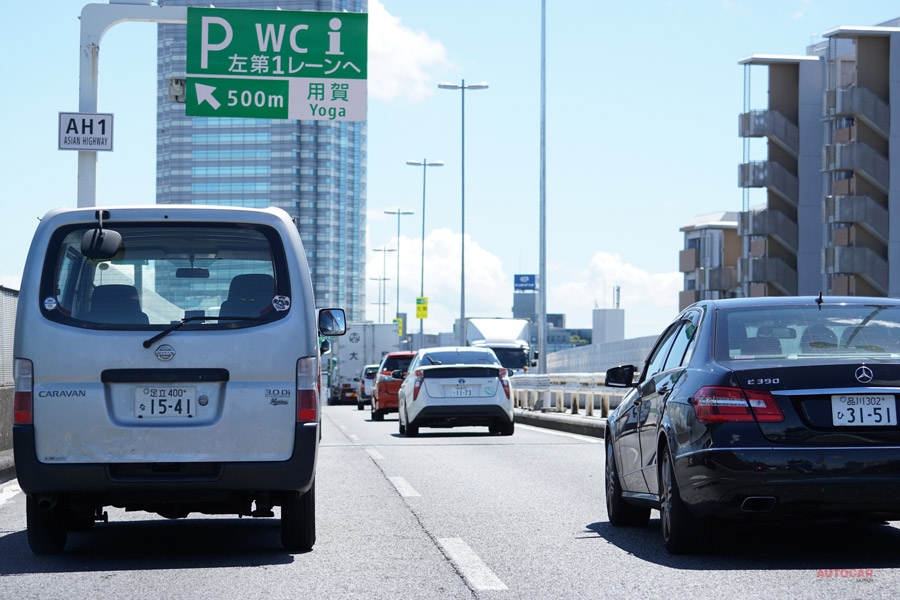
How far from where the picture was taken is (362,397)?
161 ft

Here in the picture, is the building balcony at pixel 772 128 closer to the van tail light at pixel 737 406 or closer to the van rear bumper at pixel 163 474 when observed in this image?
the van tail light at pixel 737 406

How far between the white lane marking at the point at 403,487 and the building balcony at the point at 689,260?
240ft

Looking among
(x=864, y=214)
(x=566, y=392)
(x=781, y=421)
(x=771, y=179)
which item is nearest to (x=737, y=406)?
(x=781, y=421)

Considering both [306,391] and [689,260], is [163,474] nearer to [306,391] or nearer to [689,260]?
[306,391]

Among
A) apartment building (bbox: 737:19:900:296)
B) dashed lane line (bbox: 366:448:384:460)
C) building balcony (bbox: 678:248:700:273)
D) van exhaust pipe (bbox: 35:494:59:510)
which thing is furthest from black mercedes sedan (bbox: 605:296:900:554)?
building balcony (bbox: 678:248:700:273)

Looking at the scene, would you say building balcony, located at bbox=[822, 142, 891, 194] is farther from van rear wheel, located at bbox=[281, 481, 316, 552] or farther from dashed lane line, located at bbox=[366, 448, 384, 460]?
van rear wheel, located at bbox=[281, 481, 316, 552]

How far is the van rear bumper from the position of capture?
25.6 feet

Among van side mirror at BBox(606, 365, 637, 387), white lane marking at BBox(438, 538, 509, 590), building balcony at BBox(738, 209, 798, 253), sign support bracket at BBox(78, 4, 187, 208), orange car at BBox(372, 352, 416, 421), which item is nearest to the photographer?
white lane marking at BBox(438, 538, 509, 590)

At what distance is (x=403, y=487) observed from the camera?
1298cm

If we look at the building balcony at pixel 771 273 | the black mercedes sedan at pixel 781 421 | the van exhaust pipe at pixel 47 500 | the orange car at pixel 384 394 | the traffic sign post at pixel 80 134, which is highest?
the traffic sign post at pixel 80 134

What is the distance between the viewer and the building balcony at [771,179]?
62.2 meters

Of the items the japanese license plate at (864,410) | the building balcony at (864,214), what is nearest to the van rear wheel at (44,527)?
the japanese license plate at (864,410)

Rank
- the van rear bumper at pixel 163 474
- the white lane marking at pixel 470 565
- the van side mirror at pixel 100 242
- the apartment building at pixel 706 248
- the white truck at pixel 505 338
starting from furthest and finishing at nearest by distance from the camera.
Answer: the apartment building at pixel 706 248 → the white truck at pixel 505 338 → the van side mirror at pixel 100 242 → the van rear bumper at pixel 163 474 → the white lane marking at pixel 470 565

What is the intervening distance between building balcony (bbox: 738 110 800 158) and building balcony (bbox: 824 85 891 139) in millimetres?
6878
